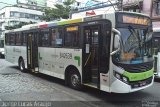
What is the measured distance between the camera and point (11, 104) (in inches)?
304

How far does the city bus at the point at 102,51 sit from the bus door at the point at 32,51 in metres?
0.90

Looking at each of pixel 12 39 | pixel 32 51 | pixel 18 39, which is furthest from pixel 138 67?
pixel 12 39

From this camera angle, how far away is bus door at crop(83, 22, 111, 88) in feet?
26.8

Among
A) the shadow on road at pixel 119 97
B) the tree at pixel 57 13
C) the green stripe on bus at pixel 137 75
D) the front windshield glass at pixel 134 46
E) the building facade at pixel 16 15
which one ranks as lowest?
the shadow on road at pixel 119 97

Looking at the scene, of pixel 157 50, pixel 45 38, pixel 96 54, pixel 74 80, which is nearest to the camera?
pixel 96 54

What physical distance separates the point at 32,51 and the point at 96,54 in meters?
5.56

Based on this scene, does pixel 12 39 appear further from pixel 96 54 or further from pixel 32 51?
pixel 96 54

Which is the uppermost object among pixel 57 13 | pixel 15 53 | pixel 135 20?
pixel 57 13

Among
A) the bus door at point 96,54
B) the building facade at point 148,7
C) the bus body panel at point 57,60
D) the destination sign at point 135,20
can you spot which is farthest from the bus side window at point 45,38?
the building facade at point 148,7

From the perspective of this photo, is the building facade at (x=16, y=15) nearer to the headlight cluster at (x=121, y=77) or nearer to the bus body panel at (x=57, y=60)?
the bus body panel at (x=57, y=60)

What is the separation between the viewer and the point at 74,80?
1009 cm

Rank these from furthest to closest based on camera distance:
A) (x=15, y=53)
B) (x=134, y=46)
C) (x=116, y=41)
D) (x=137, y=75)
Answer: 1. (x=15, y=53)
2. (x=134, y=46)
3. (x=137, y=75)
4. (x=116, y=41)

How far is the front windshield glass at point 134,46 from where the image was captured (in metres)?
7.92

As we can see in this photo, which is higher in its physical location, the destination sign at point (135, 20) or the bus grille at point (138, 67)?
the destination sign at point (135, 20)
